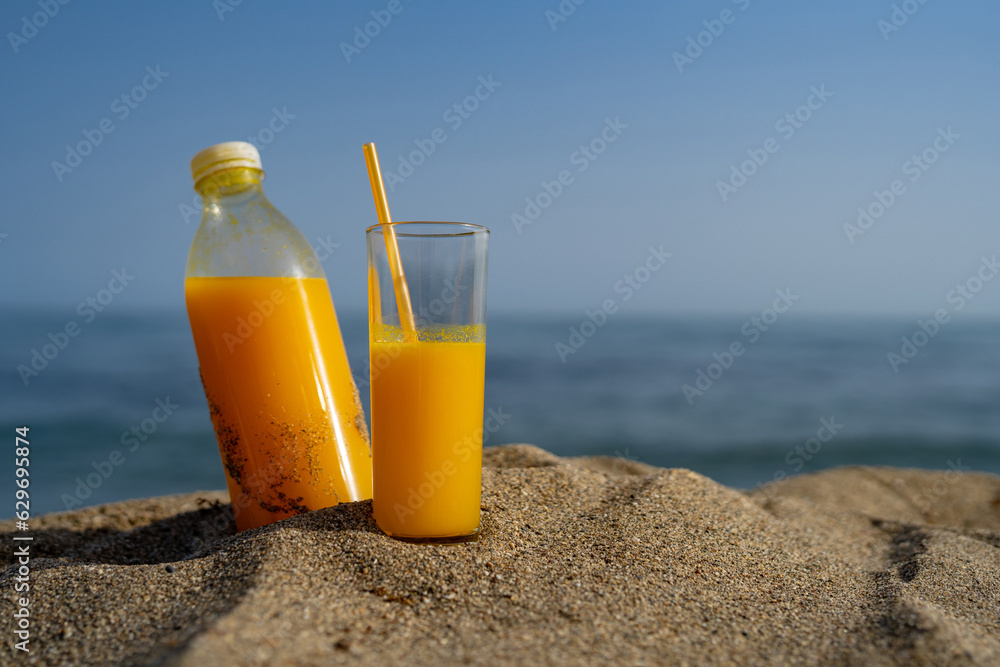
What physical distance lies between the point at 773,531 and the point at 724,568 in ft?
1.92

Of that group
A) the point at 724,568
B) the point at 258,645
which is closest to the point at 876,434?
the point at 724,568

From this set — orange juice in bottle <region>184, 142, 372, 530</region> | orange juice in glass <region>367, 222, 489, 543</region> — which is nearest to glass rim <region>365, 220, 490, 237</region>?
orange juice in glass <region>367, 222, 489, 543</region>

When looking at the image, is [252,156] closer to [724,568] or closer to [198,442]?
[724,568]

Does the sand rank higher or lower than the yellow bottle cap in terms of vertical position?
lower

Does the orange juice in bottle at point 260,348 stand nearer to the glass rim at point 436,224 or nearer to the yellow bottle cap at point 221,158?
the yellow bottle cap at point 221,158

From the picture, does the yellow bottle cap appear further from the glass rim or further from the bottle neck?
the glass rim

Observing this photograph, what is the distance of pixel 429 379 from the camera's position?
6.00 feet

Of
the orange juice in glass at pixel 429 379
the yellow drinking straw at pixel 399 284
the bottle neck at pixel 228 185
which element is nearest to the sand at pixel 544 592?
the orange juice in glass at pixel 429 379

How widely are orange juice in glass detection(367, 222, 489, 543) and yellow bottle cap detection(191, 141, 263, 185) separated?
773 millimetres

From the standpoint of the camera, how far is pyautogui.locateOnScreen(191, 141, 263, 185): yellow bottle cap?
2.28 meters

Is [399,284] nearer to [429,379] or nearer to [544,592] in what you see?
[429,379]

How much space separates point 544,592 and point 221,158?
171 cm

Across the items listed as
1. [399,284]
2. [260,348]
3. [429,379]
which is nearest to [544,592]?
[429,379]

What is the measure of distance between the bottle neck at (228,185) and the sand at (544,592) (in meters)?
1.12
